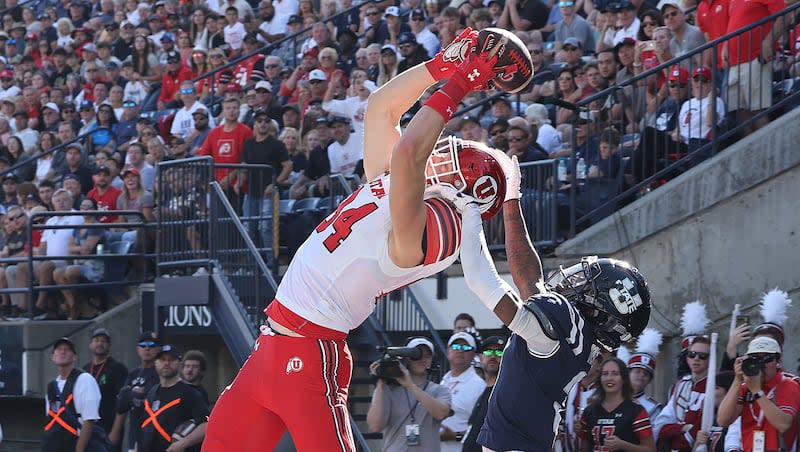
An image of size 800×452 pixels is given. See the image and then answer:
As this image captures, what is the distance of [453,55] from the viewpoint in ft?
18.0

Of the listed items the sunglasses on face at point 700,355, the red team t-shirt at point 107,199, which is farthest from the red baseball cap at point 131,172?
the sunglasses on face at point 700,355

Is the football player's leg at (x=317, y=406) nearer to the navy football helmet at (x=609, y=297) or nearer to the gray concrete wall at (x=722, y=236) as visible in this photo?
the navy football helmet at (x=609, y=297)

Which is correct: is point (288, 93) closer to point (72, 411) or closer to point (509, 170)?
point (72, 411)

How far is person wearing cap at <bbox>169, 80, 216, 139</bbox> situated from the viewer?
55.5ft

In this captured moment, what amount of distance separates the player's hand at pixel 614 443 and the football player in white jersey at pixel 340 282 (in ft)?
10.7

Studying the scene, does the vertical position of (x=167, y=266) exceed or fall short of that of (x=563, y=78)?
it falls short

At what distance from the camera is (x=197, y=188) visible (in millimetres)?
13195

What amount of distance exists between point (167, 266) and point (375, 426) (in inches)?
201

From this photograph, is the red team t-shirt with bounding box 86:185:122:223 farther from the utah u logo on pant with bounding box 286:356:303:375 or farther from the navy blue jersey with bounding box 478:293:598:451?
the navy blue jersey with bounding box 478:293:598:451

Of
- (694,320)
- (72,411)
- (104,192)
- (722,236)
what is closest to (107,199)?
(104,192)

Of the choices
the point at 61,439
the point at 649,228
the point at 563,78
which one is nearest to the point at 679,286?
the point at 649,228

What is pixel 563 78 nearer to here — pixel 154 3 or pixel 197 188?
pixel 197 188

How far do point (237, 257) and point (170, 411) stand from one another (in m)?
2.58

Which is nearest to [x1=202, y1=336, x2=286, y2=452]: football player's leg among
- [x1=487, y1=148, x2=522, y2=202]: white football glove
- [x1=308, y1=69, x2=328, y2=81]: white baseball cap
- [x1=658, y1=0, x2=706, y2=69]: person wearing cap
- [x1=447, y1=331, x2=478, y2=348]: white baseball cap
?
[x1=487, y1=148, x2=522, y2=202]: white football glove
